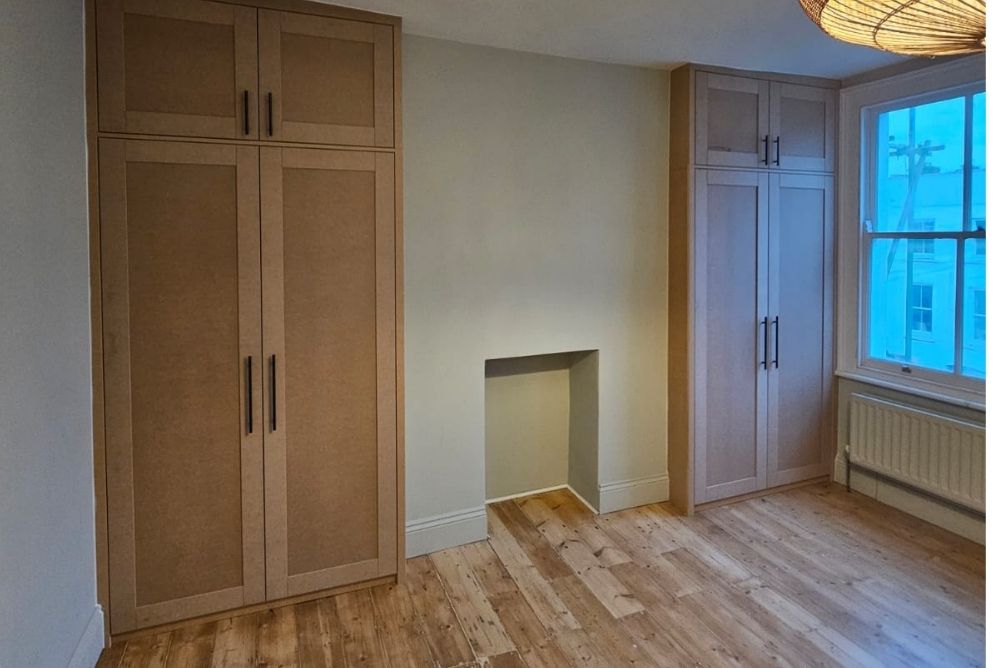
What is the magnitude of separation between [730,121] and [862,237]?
1.05 m

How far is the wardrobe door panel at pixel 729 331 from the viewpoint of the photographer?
3.32 metres

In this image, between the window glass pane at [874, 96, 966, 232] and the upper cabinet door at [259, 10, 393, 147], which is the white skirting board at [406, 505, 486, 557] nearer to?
the upper cabinet door at [259, 10, 393, 147]

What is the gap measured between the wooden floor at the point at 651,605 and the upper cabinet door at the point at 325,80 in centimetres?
188

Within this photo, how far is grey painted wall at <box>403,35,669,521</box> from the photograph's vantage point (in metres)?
2.89

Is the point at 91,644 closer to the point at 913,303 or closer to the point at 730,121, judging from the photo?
the point at 730,121

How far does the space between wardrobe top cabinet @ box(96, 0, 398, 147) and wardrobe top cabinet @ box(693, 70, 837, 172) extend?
167 centimetres

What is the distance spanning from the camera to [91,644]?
2156 millimetres

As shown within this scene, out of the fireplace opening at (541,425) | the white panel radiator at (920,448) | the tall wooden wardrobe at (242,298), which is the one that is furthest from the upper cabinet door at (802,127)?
the tall wooden wardrobe at (242,298)

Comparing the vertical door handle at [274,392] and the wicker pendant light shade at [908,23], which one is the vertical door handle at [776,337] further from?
the vertical door handle at [274,392]

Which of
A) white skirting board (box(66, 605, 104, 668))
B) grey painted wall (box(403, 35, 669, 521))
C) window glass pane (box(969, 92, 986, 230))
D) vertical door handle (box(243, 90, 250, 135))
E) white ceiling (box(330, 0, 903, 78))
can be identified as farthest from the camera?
window glass pane (box(969, 92, 986, 230))

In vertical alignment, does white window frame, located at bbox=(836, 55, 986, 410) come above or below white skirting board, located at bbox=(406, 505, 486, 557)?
above

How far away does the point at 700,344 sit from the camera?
11.0 feet

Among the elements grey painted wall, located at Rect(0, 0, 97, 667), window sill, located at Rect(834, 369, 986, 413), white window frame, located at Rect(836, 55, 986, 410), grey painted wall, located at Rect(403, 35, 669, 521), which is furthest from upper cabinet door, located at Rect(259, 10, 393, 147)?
window sill, located at Rect(834, 369, 986, 413)

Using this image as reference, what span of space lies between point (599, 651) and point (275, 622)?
1.25 meters
